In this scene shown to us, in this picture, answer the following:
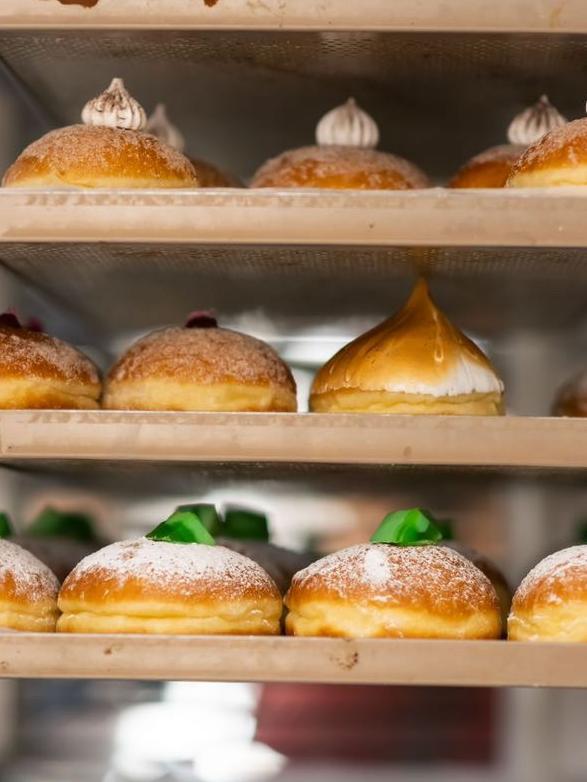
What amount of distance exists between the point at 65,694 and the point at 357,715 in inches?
23.3

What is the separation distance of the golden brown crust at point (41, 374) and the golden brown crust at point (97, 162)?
0.77ft

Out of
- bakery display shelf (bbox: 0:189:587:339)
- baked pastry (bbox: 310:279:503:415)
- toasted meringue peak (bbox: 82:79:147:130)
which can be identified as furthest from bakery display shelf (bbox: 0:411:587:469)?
toasted meringue peak (bbox: 82:79:147:130)

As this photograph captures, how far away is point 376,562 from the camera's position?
1534mm

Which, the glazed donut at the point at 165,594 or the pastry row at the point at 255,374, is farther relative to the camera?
the pastry row at the point at 255,374

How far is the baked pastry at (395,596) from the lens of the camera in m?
1.49

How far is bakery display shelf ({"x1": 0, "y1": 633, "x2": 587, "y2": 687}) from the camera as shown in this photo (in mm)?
1436

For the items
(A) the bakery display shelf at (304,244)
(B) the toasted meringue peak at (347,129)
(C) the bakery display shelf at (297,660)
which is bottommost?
(C) the bakery display shelf at (297,660)

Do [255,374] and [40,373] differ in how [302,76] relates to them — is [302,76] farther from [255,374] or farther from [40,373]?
[40,373]

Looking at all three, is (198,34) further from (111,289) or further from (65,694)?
(65,694)

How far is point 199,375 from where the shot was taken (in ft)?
5.53

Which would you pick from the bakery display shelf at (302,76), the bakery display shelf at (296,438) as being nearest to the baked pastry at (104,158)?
the bakery display shelf at (302,76)

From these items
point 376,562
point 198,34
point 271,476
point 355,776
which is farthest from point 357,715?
point 198,34

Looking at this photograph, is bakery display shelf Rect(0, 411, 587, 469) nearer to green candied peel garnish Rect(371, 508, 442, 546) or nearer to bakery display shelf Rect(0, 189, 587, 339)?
green candied peel garnish Rect(371, 508, 442, 546)

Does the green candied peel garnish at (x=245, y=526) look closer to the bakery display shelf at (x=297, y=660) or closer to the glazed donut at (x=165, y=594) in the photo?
the glazed donut at (x=165, y=594)
